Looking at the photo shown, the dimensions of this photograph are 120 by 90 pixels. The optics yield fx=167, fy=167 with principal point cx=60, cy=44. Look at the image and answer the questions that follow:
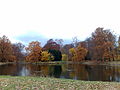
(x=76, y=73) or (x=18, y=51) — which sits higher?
(x=18, y=51)

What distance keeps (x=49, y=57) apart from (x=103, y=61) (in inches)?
805

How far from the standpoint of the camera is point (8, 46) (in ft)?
181

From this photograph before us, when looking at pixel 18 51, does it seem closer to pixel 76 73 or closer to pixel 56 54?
pixel 56 54

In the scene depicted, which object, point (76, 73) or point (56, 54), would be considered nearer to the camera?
point (76, 73)

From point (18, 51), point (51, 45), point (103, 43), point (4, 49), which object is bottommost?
point (4, 49)

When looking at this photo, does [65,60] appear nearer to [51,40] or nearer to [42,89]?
[51,40]

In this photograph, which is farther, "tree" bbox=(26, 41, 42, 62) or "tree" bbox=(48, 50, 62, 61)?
"tree" bbox=(48, 50, 62, 61)

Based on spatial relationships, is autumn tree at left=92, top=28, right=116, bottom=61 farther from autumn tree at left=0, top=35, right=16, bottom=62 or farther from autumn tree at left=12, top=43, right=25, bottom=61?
autumn tree at left=12, top=43, right=25, bottom=61

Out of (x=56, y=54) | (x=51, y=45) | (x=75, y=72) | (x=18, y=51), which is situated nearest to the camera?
(x=75, y=72)

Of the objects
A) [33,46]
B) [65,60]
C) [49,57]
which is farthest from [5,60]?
[65,60]

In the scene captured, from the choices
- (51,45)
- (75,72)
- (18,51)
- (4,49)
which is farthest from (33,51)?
(75,72)

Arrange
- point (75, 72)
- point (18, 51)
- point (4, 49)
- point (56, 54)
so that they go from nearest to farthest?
1. point (75, 72)
2. point (4, 49)
3. point (56, 54)
4. point (18, 51)

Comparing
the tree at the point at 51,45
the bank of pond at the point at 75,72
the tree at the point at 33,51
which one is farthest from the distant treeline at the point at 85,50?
the bank of pond at the point at 75,72

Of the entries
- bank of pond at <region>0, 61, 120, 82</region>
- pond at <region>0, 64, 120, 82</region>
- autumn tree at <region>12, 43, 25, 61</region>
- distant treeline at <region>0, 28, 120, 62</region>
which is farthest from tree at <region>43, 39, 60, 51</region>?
pond at <region>0, 64, 120, 82</region>
